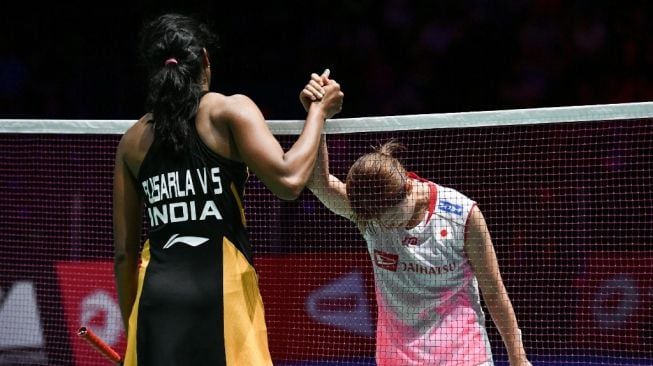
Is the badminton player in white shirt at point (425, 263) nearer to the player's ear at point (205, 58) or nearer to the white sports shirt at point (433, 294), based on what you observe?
the white sports shirt at point (433, 294)

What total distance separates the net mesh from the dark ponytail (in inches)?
64.6

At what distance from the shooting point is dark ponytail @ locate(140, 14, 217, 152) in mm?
2902

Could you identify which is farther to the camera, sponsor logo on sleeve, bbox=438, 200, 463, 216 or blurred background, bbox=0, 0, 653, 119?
blurred background, bbox=0, 0, 653, 119

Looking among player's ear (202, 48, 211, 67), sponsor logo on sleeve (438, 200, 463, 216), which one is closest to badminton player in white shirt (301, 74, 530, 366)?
sponsor logo on sleeve (438, 200, 463, 216)

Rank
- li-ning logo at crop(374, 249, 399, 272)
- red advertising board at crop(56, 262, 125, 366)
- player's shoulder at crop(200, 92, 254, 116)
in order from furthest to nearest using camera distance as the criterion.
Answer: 1. red advertising board at crop(56, 262, 125, 366)
2. li-ning logo at crop(374, 249, 399, 272)
3. player's shoulder at crop(200, 92, 254, 116)

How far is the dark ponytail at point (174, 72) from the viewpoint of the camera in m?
2.90

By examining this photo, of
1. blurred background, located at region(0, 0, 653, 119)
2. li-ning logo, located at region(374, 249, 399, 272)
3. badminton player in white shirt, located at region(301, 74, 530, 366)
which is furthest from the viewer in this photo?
blurred background, located at region(0, 0, 653, 119)

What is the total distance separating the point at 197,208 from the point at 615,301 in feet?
13.4

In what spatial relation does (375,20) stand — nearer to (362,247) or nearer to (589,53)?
(589,53)

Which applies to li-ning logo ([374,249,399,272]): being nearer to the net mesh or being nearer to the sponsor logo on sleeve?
the sponsor logo on sleeve

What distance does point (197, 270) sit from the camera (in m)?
2.86

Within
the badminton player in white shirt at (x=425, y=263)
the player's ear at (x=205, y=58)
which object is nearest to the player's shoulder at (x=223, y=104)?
the player's ear at (x=205, y=58)

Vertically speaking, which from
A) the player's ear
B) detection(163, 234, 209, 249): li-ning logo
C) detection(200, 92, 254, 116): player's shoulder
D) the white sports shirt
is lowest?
the white sports shirt

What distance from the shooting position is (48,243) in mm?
6758
